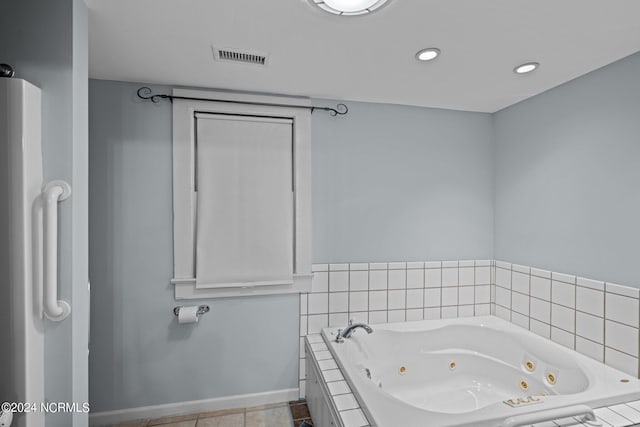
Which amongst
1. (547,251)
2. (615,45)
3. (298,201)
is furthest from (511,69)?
(298,201)

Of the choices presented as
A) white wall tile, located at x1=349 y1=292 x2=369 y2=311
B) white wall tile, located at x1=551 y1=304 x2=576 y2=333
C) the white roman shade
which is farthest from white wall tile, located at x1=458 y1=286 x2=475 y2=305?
the white roman shade

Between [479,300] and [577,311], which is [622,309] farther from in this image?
[479,300]

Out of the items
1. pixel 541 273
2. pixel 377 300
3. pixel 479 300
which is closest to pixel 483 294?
pixel 479 300

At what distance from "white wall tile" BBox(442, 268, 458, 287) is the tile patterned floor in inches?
56.7

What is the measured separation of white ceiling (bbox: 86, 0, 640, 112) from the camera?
1.32 metres

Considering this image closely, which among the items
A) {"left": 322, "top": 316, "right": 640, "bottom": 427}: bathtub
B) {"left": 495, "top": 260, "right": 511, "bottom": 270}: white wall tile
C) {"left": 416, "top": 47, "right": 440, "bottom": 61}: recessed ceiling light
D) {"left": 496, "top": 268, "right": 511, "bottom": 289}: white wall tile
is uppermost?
{"left": 416, "top": 47, "right": 440, "bottom": 61}: recessed ceiling light

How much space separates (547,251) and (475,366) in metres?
0.98

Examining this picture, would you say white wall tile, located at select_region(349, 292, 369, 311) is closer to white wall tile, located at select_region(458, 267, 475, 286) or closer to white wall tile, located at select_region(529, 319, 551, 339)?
white wall tile, located at select_region(458, 267, 475, 286)

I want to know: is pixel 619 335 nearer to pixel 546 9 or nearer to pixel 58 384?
pixel 546 9

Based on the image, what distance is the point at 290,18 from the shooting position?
1385 millimetres

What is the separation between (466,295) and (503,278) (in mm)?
323

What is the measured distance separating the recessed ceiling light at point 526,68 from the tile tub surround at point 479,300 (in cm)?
131

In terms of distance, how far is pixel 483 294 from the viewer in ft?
8.69

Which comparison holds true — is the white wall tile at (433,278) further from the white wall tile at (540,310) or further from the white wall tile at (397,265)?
the white wall tile at (540,310)
